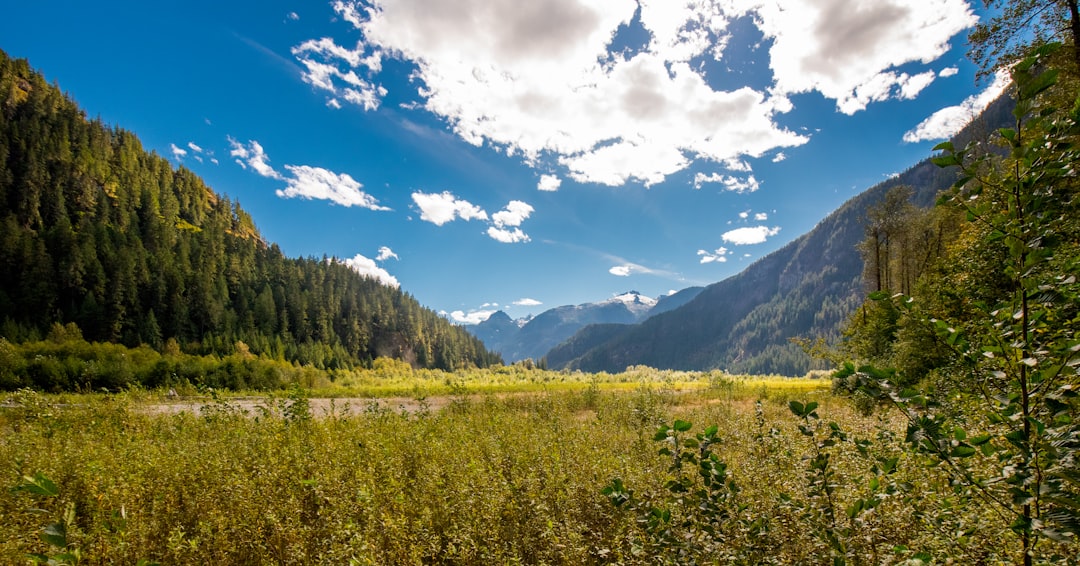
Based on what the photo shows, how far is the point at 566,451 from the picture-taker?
356 inches

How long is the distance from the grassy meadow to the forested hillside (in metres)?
64.2

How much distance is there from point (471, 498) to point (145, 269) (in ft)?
273

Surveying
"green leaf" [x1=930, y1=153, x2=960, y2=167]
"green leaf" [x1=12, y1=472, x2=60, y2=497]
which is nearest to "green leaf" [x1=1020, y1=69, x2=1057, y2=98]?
"green leaf" [x1=930, y1=153, x2=960, y2=167]

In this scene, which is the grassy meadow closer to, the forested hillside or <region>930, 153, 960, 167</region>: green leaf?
<region>930, 153, 960, 167</region>: green leaf

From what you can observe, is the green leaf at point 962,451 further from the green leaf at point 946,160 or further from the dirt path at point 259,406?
the dirt path at point 259,406

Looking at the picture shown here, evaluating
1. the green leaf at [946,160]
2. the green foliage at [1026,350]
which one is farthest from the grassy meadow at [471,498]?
the green leaf at [946,160]

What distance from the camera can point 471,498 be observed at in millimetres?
5758

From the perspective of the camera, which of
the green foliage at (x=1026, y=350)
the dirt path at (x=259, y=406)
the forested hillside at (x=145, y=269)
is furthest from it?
the forested hillside at (x=145, y=269)

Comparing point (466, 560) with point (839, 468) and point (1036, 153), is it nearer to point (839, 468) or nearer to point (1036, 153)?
point (839, 468)

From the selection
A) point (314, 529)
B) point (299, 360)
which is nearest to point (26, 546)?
point (314, 529)

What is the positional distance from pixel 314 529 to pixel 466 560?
206cm

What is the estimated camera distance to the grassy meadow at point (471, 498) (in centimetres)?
311

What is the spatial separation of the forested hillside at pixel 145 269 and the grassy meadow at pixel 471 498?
64.2m

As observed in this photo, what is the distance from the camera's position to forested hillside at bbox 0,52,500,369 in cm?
5975
